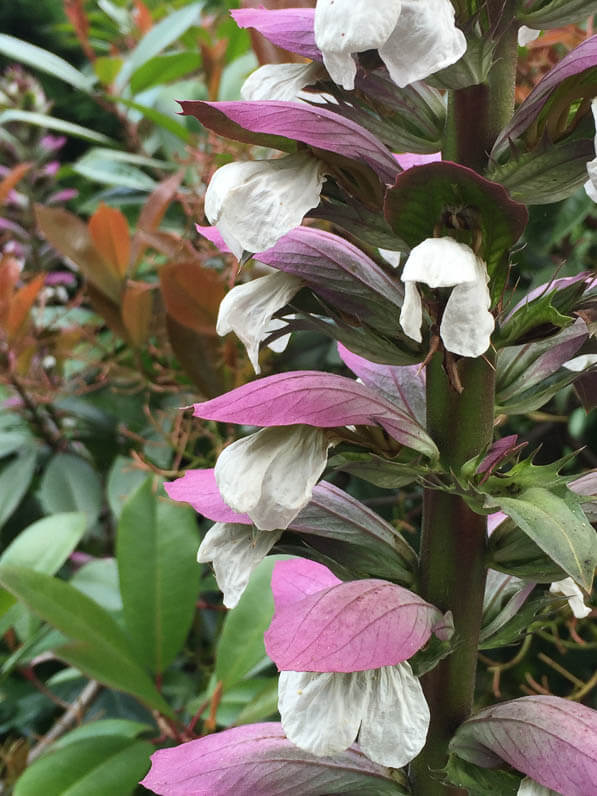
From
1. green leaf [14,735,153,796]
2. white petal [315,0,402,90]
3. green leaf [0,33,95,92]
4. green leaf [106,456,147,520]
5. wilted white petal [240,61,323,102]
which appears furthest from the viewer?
green leaf [0,33,95,92]

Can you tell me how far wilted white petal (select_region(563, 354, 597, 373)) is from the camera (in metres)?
0.55

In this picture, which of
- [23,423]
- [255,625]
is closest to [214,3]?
[23,423]

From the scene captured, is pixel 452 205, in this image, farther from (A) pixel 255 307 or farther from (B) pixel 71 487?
(B) pixel 71 487

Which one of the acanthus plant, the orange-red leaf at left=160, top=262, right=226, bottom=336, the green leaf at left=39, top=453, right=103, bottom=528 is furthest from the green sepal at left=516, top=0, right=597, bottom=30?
the green leaf at left=39, top=453, right=103, bottom=528

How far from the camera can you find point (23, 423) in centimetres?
127

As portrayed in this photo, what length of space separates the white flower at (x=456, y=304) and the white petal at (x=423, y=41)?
0.08 metres

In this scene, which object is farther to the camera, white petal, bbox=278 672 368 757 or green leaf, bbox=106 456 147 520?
green leaf, bbox=106 456 147 520

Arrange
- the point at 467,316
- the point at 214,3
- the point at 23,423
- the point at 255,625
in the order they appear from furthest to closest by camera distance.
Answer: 1. the point at 214,3
2. the point at 23,423
3. the point at 255,625
4. the point at 467,316

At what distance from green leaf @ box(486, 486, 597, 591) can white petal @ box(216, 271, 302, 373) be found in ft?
0.52

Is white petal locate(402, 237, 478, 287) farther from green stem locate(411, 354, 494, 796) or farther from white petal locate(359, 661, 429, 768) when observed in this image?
white petal locate(359, 661, 429, 768)

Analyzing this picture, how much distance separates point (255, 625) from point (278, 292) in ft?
1.44

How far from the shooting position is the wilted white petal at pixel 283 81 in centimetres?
49

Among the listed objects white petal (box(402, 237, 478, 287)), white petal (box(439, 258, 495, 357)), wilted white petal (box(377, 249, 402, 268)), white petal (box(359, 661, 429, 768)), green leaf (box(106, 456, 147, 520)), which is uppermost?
white petal (box(402, 237, 478, 287))

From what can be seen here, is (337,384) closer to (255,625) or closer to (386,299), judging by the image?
Result: (386,299)
